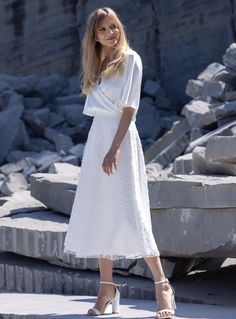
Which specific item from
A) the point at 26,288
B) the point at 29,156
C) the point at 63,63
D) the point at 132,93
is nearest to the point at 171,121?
the point at 29,156

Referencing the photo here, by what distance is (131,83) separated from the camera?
15.6ft

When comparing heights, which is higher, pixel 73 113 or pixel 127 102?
pixel 127 102

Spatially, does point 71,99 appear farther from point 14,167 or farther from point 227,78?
point 227,78

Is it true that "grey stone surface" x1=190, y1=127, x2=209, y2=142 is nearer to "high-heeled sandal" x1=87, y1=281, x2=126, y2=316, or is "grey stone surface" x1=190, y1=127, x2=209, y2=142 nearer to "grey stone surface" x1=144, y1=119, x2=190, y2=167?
"grey stone surface" x1=144, y1=119, x2=190, y2=167

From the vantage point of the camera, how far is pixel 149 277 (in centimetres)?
601

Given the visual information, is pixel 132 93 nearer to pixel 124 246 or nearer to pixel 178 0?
pixel 124 246

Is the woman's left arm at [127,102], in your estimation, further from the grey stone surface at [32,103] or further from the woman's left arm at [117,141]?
the grey stone surface at [32,103]

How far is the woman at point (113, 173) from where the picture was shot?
473cm

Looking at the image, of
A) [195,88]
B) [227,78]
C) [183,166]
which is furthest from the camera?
[195,88]

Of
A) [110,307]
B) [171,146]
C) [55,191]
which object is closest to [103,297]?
[110,307]

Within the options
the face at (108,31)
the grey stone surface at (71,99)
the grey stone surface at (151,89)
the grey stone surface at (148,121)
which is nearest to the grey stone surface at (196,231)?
the face at (108,31)

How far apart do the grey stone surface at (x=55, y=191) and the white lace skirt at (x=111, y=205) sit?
5.04 ft

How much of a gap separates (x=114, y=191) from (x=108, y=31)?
71 centimetres

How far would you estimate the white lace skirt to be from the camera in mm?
4730
